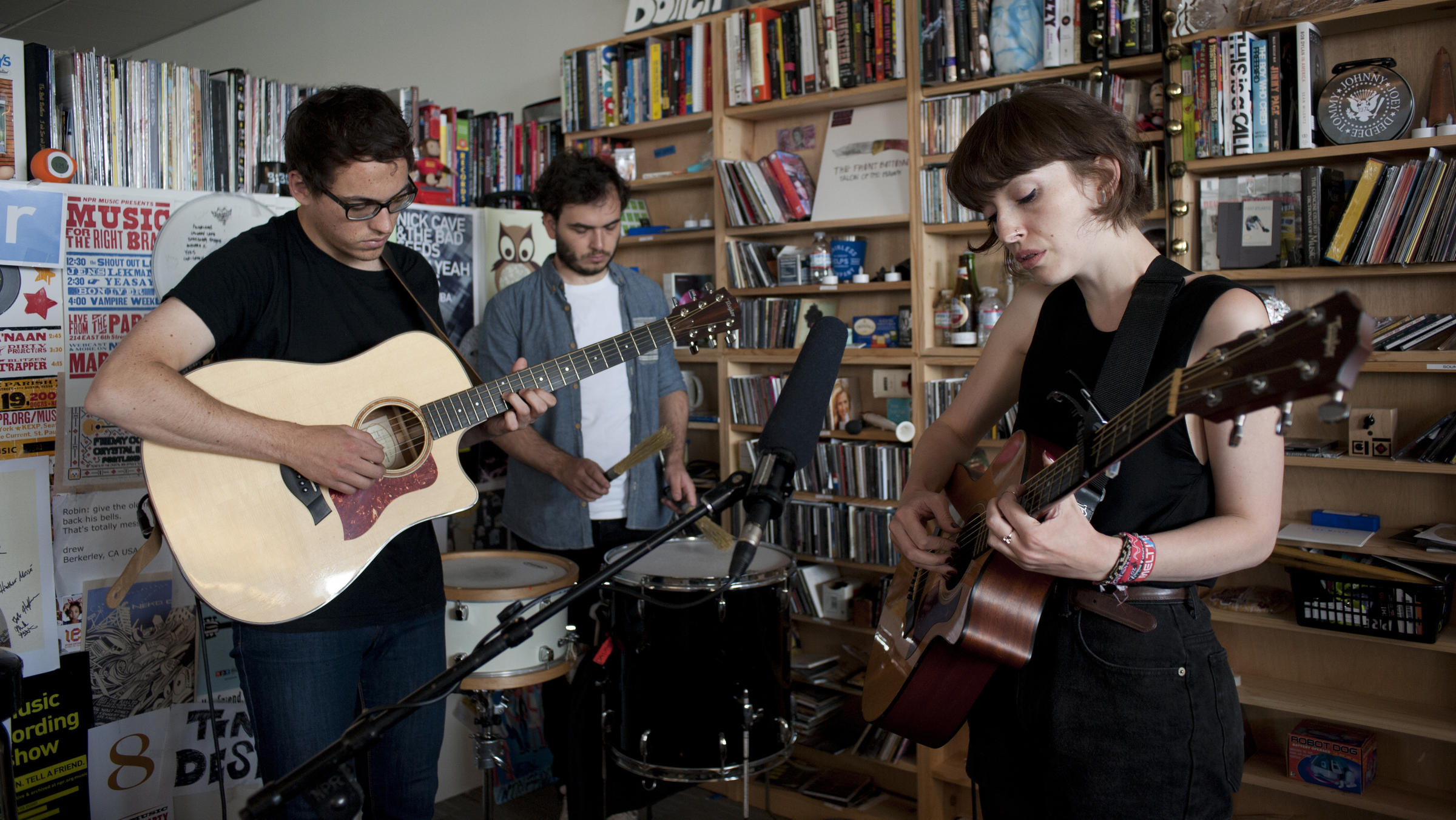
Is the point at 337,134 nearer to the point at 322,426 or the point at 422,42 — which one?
the point at 322,426

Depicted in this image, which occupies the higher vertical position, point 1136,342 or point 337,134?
point 337,134

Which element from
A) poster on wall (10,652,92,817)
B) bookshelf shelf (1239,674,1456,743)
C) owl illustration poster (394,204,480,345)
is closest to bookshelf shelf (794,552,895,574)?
bookshelf shelf (1239,674,1456,743)

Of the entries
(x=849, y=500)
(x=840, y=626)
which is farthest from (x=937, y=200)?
(x=840, y=626)

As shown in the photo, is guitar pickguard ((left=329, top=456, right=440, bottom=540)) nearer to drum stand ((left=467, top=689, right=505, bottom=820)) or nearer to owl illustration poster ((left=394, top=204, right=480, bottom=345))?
drum stand ((left=467, top=689, right=505, bottom=820))

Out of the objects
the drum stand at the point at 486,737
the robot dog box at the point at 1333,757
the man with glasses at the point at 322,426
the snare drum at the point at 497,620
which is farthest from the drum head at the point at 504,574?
the robot dog box at the point at 1333,757

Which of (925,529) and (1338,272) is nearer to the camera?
(925,529)

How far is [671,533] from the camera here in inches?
45.1

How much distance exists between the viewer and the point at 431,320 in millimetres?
1897

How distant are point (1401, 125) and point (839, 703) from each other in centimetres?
237

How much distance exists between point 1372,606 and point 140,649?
124 inches

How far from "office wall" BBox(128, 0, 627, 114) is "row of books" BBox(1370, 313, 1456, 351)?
3066 millimetres

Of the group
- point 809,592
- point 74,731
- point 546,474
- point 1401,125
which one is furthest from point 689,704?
point 1401,125

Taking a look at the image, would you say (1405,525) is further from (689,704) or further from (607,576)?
(607,576)

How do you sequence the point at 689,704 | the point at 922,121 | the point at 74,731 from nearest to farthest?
the point at 689,704, the point at 74,731, the point at 922,121
